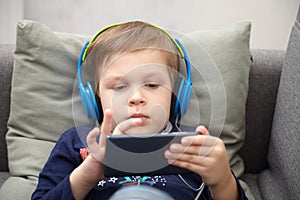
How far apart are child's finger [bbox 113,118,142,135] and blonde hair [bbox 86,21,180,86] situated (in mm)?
144

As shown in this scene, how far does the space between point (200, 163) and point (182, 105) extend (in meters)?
0.15

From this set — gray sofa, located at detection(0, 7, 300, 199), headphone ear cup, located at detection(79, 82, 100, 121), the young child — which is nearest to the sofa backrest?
gray sofa, located at detection(0, 7, 300, 199)

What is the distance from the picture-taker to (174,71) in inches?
36.5

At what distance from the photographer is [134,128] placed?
0.83m

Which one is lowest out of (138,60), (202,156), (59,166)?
(59,166)

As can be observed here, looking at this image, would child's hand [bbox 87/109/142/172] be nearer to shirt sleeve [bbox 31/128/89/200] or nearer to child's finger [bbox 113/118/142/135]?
child's finger [bbox 113/118/142/135]

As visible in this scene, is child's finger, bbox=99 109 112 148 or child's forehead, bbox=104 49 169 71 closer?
child's finger, bbox=99 109 112 148

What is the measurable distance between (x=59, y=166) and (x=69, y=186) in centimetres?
11

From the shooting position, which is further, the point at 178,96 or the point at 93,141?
the point at 178,96

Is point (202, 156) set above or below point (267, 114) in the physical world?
above

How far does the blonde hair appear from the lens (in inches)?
36.7

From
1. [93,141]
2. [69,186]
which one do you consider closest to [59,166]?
[69,186]

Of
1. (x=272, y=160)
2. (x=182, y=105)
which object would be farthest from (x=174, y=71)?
(x=272, y=160)

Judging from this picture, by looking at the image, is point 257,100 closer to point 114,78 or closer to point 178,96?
point 178,96
